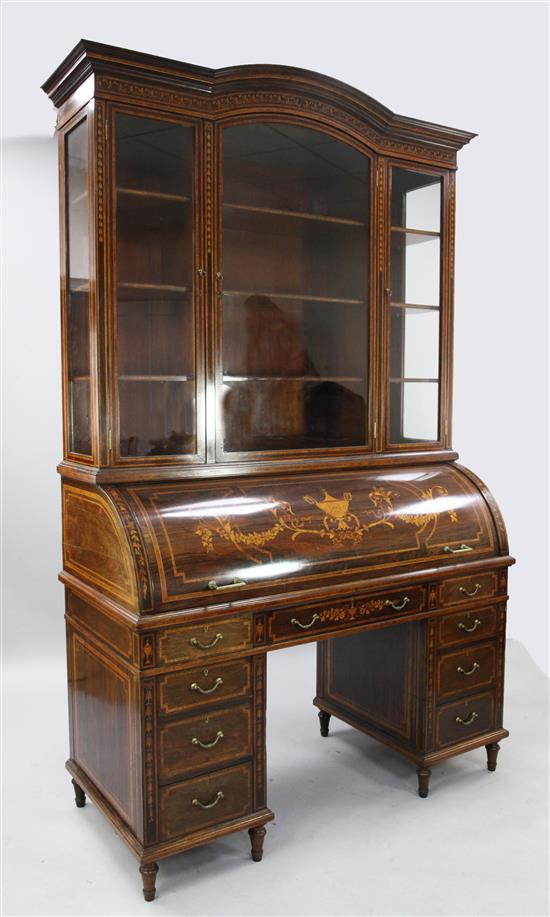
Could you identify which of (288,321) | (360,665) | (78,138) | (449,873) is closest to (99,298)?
(78,138)

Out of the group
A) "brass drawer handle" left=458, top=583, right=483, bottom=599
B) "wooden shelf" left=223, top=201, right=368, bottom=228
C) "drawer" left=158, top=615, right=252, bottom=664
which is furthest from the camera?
"brass drawer handle" left=458, top=583, right=483, bottom=599

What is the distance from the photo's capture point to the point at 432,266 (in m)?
3.32

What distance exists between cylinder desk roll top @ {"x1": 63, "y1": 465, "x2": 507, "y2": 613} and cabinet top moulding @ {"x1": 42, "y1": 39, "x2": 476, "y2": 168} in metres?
1.20

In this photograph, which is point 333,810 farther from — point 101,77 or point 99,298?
point 101,77

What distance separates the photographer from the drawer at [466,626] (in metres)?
3.09

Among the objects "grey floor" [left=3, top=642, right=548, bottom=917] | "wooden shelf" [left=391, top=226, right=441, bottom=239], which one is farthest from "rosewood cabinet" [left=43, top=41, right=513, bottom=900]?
"grey floor" [left=3, top=642, right=548, bottom=917]

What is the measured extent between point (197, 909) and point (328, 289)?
210 centimetres

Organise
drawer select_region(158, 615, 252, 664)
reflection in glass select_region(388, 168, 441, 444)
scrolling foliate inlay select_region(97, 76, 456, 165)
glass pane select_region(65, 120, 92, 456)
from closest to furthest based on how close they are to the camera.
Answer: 1. drawer select_region(158, 615, 252, 664)
2. scrolling foliate inlay select_region(97, 76, 456, 165)
3. glass pane select_region(65, 120, 92, 456)
4. reflection in glass select_region(388, 168, 441, 444)

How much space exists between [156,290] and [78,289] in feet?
0.88

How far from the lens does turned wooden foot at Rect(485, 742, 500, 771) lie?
10.8ft

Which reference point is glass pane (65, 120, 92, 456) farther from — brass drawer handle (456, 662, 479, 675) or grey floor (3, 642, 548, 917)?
brass drawer handle (456, 662, 479, 675)

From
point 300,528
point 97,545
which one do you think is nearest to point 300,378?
point 300,528

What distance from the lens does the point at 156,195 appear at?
2.65m

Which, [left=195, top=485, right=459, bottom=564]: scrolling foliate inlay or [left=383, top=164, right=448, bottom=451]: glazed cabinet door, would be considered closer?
[left=195, top=485, right=459, bottom=564]: scrolling foliate inlay
